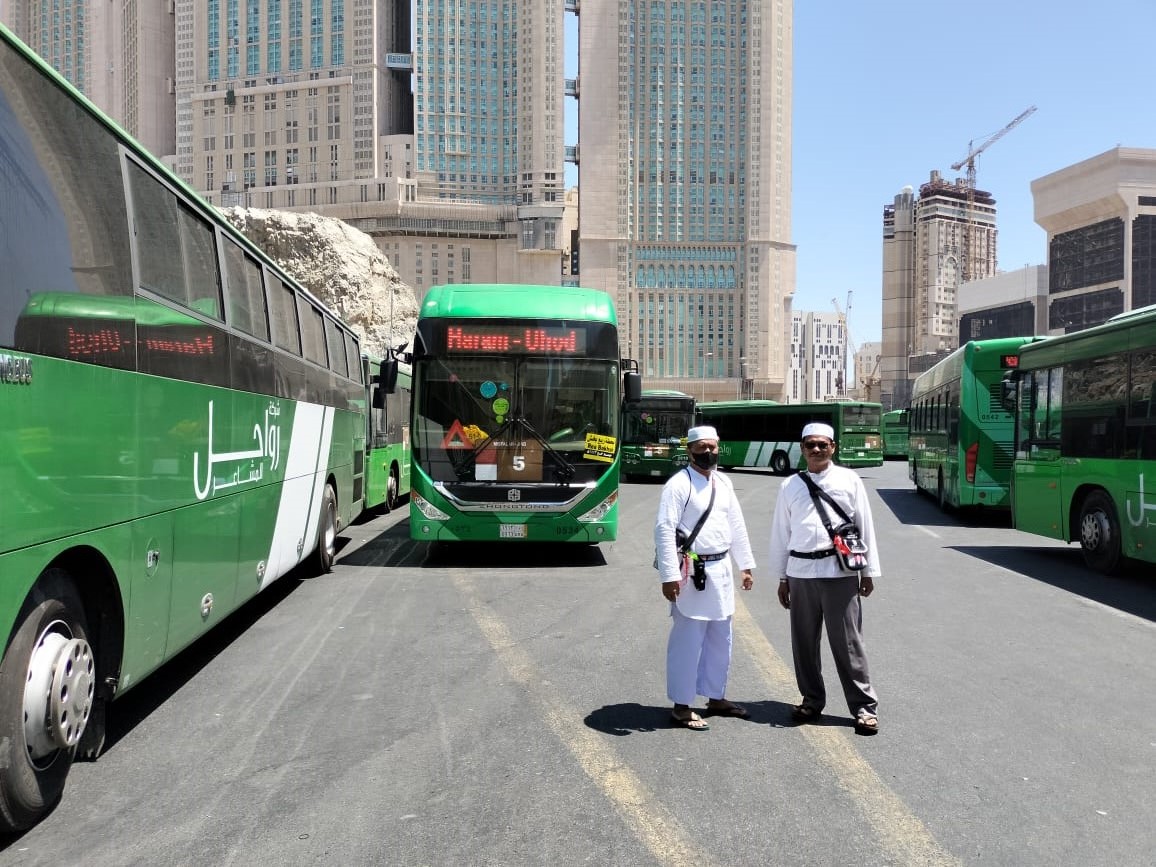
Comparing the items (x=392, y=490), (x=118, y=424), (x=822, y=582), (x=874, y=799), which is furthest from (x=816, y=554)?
(x=392, y=490)

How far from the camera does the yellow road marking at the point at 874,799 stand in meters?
3.65

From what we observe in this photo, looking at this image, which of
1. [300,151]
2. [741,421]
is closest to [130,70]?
[300,151]

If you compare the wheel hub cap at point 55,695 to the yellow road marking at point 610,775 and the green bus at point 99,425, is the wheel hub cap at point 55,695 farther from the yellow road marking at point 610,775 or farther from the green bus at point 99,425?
the yellow road marking at point 610,775

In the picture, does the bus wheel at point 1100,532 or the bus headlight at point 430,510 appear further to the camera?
the bus headlight at point 430,510

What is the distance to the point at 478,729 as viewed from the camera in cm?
513

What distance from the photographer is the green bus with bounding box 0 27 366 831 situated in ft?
12.2

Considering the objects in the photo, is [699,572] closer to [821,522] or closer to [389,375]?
[821,522]

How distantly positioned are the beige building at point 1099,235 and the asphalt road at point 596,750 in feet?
355

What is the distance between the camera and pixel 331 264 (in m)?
54.3

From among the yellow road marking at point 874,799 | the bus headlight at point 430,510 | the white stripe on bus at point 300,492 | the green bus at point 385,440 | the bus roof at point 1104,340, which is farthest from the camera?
the green bus at point 385,440

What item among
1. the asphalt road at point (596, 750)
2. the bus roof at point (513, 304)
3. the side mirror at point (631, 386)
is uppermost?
the bus roof at point (513, 304)

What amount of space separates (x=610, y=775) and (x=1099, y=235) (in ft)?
406

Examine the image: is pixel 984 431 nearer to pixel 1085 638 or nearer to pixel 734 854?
pixel 1085 638

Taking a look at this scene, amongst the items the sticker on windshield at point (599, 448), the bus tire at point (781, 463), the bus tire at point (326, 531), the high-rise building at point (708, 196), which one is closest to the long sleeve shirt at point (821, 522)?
the sticker on windshield at point (599, 448)
